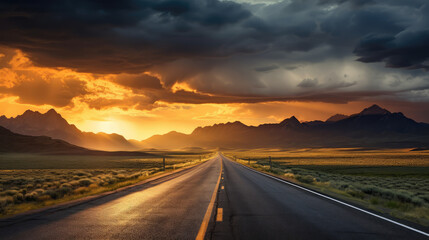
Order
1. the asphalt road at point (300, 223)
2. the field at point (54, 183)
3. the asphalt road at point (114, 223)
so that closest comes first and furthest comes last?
the asphalt road at point (114, 223), the asphalt road at point (300, 223), the field at point (54, 183)

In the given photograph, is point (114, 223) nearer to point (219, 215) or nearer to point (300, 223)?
point (219, 215)

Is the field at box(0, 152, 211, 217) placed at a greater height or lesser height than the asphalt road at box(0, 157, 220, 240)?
lesser

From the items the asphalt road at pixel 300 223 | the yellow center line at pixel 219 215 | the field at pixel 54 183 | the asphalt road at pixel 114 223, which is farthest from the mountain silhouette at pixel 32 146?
the asphalt road at pixel 300 223

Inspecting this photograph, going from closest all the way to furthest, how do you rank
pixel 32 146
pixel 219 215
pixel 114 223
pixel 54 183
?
pixel 114 223
pixel 219 215
pixel 54 183
pixel 32 146

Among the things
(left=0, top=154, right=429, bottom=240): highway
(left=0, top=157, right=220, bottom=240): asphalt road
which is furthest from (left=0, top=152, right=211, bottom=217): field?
(left=0, top=154, right=429, bottom=240): highway

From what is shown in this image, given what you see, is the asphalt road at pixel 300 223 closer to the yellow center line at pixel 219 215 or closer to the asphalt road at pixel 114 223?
the yellow center line at pixel 219 215

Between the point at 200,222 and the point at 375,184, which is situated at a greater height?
the point at 200,222

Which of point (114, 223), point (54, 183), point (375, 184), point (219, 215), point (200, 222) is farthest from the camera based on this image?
point (375, 184)

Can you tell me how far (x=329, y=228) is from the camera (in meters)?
7.36

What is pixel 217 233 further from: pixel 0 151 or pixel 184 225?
pixel 0 151

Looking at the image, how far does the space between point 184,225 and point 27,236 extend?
11.5ft

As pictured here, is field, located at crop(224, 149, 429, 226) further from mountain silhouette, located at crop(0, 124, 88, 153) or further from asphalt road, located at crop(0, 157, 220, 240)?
mountain silhouette, located at crop(0, 124, 88, 153)

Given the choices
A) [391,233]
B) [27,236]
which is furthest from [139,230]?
[391,233]

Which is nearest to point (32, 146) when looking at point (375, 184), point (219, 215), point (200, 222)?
point (375, 184)
